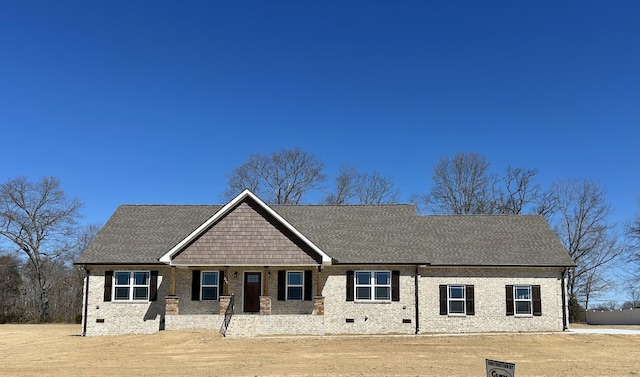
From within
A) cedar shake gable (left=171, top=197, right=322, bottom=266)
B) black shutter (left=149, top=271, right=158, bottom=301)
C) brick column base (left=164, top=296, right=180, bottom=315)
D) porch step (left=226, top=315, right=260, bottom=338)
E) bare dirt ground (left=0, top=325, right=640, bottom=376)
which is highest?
cedar shake gable (left=171, top=197, right=322, bottom=266)

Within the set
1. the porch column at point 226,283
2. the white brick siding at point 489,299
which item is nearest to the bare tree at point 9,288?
the porch column at point 226,283

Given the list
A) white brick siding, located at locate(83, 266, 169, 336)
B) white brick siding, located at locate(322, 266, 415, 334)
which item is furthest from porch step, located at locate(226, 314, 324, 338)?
white brick siding, located at locate(83, 266, 169, 336)

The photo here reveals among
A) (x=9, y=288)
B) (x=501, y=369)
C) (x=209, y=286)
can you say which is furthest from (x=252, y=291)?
(x=9, y=288)

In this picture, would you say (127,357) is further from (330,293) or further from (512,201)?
(512,201)

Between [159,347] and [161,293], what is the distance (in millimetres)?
6069

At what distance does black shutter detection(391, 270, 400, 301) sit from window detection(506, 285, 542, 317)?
17.3 feet

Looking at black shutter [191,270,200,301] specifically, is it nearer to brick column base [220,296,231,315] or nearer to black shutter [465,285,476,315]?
brick column base [220,296,231,315]

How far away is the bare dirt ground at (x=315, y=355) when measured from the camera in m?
15.3

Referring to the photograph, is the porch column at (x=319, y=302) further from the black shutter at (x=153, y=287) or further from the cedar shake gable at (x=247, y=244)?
the black shutter at (x=153, y=287)

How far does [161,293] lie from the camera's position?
26.4 m

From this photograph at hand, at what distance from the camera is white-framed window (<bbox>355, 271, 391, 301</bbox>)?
26.2 metres

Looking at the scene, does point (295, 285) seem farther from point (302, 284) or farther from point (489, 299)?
point (489, 299)

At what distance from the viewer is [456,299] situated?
2666cm

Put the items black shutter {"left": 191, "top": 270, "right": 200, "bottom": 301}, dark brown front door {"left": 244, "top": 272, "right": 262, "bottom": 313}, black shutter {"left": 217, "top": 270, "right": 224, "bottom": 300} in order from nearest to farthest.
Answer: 1. black shutter {"left": 191, "top": 270, "right": 200, "bottom": 301}
2. black shutter {"left": 217, "top": 270, "right": 224, "bottom": 300}
3. dark brown front door {"left": 244, "top": 272, "right": 262, "bottom": 313}
